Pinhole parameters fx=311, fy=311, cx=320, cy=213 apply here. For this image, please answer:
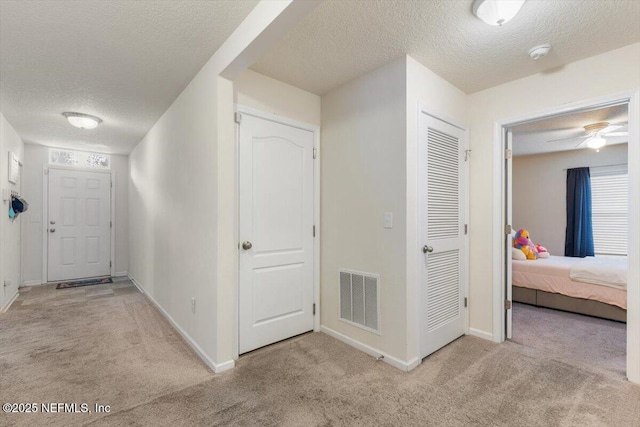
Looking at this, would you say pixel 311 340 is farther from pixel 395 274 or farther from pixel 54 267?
pixel 54 267

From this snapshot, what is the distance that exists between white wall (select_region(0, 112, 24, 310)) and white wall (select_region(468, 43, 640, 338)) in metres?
5.05

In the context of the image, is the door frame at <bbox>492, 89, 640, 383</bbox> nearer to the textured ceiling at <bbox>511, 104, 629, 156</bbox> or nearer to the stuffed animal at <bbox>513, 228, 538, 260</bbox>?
the textured ceiling at <bbox>511, 104, 629, 156</bbox>

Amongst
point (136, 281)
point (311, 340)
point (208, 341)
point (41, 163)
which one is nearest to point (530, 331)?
point (311, 340)

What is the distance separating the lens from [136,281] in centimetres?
493

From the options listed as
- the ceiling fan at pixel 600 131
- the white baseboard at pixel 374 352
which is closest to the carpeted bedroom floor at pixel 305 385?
the white baseboard at pixel 374 352

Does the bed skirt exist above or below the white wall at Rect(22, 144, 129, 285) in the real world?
below

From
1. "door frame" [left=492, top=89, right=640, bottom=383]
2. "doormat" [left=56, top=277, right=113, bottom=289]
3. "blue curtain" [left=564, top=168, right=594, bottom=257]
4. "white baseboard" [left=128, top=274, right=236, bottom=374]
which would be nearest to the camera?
"door frame" [left=492, top=89, right=640, bottom=383]

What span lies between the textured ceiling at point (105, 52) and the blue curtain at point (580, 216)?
6.19 metres

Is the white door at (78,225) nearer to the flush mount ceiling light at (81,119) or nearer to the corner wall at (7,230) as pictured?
the corner wall at (7,230)

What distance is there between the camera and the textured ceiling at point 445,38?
5.86 feet

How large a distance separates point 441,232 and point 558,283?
2.18 metres

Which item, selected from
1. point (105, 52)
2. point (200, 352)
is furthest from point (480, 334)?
point (105, 52)

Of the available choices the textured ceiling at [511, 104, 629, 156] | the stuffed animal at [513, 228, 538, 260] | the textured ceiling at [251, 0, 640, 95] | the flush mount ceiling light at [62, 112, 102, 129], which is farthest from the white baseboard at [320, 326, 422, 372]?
the flush mount ceiling light at [62, 112, 102, 129]

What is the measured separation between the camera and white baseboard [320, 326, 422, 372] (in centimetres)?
225
